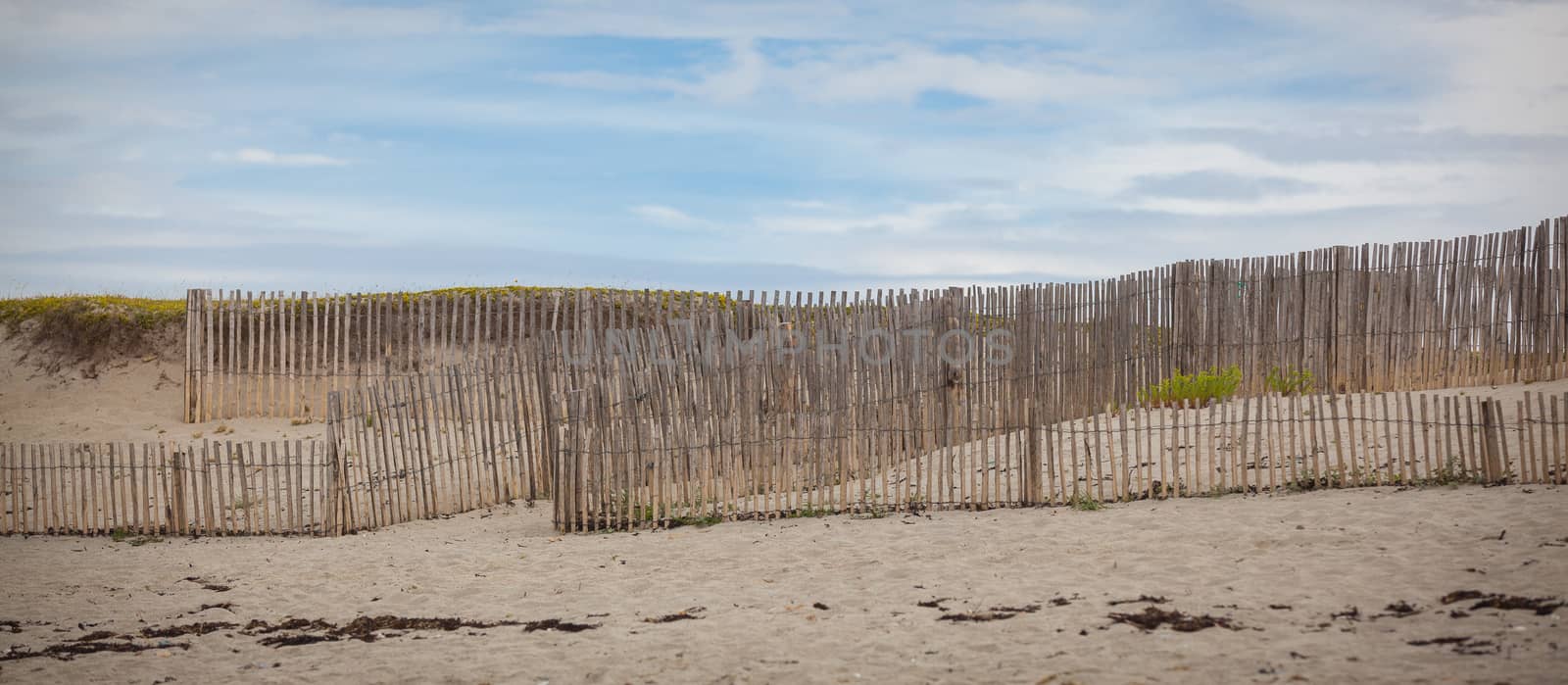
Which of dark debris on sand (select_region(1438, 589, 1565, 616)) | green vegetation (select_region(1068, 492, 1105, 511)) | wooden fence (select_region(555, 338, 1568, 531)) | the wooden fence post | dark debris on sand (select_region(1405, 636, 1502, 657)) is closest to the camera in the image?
dark debris on sand (select_region(1405, 636, 1502, 657))

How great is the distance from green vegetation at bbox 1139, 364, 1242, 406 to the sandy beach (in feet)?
10.5

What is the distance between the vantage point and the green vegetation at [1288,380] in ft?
40.8

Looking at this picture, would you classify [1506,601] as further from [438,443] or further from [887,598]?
[438,443]

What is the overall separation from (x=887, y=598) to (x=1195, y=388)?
5.93m

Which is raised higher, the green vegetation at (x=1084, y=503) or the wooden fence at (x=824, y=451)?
the wooden fence at (x=824, y=451)

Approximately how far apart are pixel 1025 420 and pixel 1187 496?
1.35 meters

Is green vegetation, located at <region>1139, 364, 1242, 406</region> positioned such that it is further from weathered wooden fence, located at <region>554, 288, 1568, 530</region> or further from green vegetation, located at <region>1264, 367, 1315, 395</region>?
weathered wooden fence, located at <region>554, 288, 1568, 530</region>

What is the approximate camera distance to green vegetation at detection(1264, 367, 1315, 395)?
40.8 feet

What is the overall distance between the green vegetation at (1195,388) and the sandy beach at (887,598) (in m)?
3.19

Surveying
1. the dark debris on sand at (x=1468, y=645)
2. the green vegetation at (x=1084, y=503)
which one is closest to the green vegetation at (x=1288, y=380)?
the green vegetation at (x=1084, y=503)

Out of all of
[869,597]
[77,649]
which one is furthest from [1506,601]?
[77,649]

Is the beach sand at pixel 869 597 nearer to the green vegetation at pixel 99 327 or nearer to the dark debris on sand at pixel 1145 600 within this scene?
the dark debris on sand at pixel 1145 600

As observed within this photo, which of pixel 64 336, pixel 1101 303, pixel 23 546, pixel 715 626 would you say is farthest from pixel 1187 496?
pixel 64 336

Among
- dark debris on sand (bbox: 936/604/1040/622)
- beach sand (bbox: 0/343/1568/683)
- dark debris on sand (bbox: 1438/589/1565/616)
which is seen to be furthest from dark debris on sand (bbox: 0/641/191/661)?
dark debris on sand (bbox: 1438/589/1565/616)
